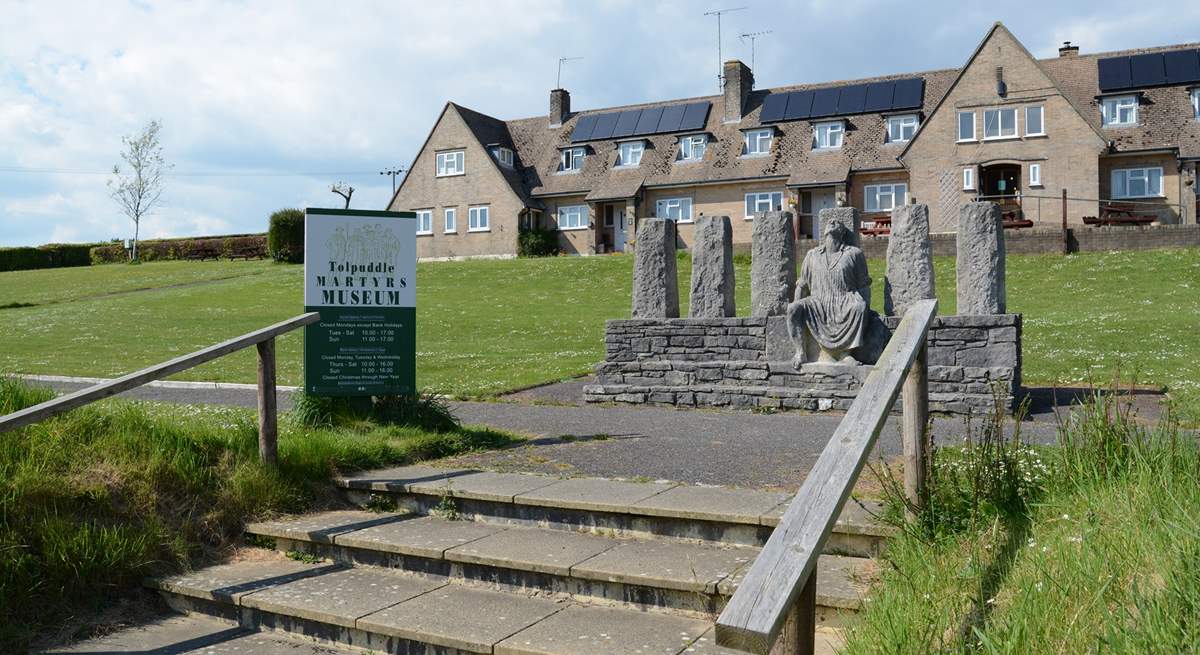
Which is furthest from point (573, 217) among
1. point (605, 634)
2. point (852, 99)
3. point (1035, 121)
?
point (605, 634)

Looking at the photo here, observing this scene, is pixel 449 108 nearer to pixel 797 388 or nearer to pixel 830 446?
pixel 797 388

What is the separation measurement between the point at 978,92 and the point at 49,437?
37265mm

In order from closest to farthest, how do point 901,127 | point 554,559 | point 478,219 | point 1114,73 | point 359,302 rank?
point 554,559
point 359,302
point 1114,73
point 901,127
point 478,219

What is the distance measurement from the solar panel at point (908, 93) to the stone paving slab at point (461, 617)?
39.2 m

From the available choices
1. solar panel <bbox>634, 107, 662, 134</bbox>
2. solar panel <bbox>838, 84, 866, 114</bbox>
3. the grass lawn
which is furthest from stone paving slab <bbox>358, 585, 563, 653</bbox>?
solar panel <bbox>634, 107, 662, 134</bbox>

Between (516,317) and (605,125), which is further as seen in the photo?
(605,125)

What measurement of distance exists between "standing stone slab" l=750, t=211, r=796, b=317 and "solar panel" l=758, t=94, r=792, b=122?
32189 mm

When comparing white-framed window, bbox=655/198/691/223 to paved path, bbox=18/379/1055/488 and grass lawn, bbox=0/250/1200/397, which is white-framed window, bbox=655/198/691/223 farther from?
paved path, bbox=18/379/1055/488

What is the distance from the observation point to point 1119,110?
121 feet

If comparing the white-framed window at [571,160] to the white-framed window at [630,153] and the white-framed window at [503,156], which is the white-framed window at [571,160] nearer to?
the white-framed window at [630,153]

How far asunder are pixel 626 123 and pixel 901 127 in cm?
1331

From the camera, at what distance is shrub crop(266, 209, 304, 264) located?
47.8 meters

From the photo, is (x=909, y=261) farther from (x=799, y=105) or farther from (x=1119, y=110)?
(x=799, y=105)

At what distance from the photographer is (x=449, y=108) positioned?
47875mm
